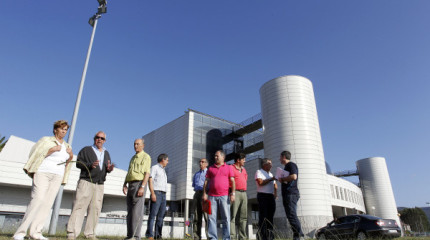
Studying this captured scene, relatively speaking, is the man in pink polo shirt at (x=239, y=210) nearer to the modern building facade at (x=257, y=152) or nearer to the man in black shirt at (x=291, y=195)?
the man in black shirt at (x=291, y=195)

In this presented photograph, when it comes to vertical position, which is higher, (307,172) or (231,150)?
(231,150)

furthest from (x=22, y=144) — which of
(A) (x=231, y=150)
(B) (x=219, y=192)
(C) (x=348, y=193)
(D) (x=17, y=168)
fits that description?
(C) (x=348, y=193)

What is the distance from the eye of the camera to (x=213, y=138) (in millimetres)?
34875

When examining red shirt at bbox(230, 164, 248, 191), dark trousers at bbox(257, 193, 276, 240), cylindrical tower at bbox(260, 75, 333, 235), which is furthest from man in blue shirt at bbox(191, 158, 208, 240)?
cylindrical tower at bbox(260, 75, 333, 235)

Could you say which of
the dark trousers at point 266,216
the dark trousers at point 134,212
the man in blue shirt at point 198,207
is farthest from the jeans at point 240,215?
the dark trousers at point 134,212

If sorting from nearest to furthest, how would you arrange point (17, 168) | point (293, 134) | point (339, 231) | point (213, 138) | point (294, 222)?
point (294, 222), point (339, 231), point (17, 168), point (293, 134), point (213, 138)

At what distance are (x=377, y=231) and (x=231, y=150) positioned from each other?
2540cm

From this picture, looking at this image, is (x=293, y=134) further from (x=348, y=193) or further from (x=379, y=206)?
(x=379, y=206)

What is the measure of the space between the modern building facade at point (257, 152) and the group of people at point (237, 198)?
48.8ft

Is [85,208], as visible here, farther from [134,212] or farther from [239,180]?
[239,180]

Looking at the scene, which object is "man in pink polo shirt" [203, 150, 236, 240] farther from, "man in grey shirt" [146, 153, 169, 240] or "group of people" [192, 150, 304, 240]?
"man in grey shirt" [146, 153, 169, 240]

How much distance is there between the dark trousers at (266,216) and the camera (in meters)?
5.24

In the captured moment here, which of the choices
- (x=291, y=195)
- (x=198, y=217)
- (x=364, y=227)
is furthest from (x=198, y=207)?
(x=364, y=227)

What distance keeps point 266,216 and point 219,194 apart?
164 centimetres
